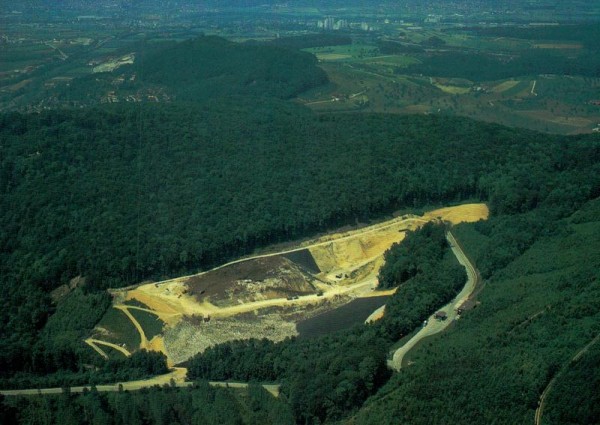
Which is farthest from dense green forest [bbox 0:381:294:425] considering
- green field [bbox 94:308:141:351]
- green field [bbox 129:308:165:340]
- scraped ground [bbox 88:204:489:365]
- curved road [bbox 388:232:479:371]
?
green field [bbox 129:308:165:340]

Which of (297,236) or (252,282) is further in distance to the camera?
(297,236)

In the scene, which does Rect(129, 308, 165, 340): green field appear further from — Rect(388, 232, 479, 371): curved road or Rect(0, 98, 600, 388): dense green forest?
Rect(388, 232, 479, 371): curved road

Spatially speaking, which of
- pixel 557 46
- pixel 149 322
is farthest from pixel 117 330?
pixel 557 46

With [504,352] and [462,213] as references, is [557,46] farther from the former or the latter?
[504,352]

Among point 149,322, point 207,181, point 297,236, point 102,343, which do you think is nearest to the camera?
point 102,343

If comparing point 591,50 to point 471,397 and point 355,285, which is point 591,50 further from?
point 471,397
